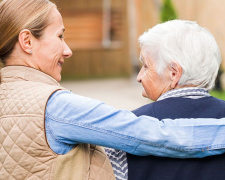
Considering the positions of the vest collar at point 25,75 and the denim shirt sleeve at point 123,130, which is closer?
A: the denim shirt sleeve at point 123,130

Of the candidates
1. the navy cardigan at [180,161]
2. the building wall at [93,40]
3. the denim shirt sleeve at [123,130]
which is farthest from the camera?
the building wall at [93,40]

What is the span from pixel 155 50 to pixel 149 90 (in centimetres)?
19

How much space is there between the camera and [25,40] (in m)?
2.19

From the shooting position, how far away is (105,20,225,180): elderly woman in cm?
213

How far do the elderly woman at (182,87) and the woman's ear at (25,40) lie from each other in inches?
19.0

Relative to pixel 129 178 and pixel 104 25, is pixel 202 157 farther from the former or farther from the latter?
pixel 104 25

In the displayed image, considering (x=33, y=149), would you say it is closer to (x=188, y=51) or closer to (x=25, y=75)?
(x=25, y=75)

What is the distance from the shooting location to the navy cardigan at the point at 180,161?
6.97 feet

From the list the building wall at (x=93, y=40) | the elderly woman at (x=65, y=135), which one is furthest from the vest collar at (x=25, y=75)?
the building wall at (x=93, y=40)

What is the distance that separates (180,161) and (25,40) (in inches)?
31.2

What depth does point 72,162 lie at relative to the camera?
2.03 meters

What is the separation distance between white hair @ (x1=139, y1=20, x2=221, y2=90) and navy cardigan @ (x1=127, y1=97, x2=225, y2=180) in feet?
0.29

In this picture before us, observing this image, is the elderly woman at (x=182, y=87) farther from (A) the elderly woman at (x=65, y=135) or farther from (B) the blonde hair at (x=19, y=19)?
(B) the blonde hair at (x=19, y=19)

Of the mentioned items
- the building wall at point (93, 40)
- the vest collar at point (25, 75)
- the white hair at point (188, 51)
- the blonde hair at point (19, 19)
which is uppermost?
the blonde hair at point (19, 19)
